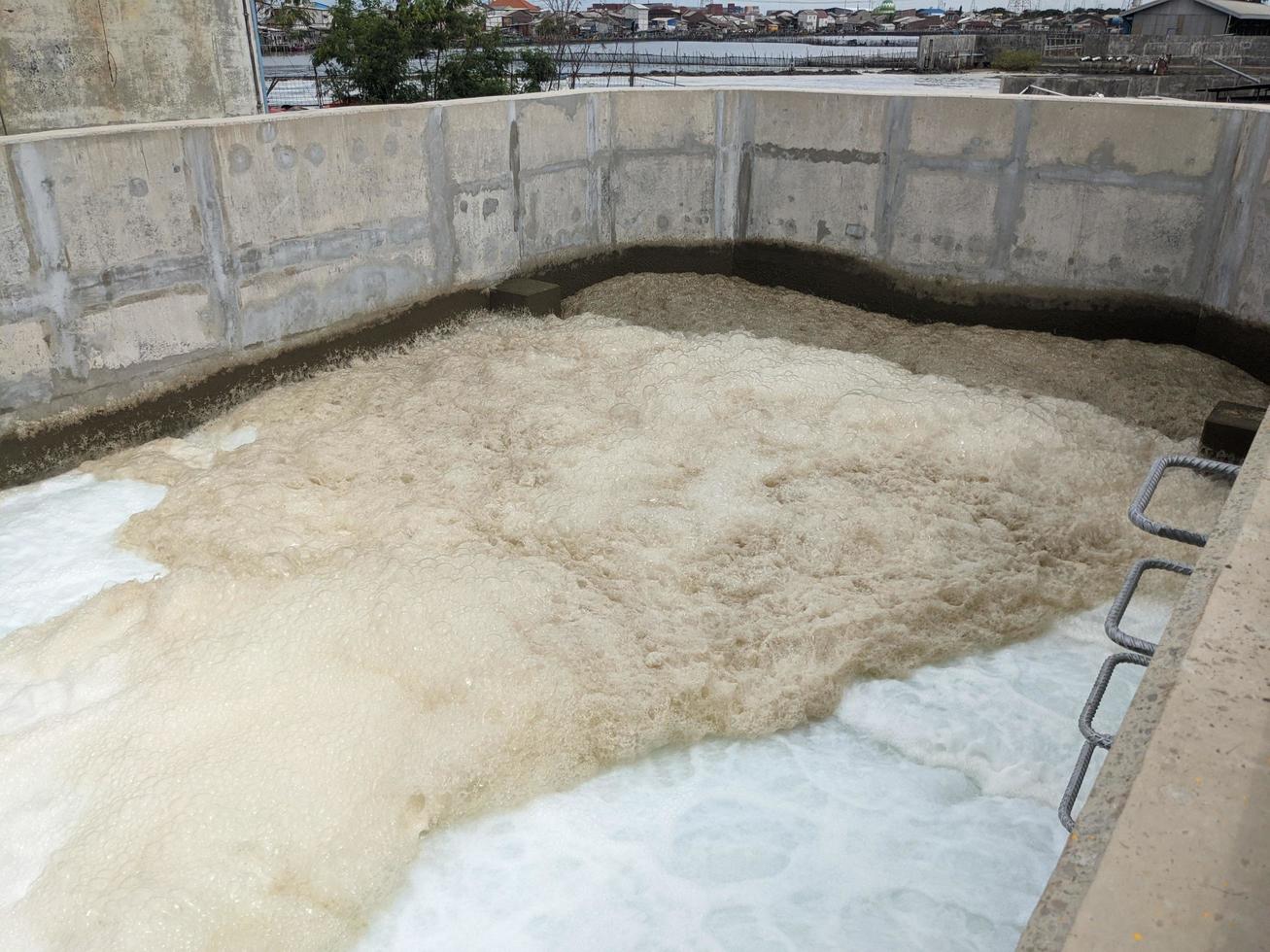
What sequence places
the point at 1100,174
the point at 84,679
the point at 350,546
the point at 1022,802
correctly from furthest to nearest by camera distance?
the point at 1100,174, the point at 350,546, the point at 84,679, the point at 1022,802

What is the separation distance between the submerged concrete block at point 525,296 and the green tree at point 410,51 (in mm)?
11378

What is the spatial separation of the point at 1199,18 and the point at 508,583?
3950 cm

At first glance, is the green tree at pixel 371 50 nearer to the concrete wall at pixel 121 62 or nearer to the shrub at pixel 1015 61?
the concrete wall at pixel 121 62

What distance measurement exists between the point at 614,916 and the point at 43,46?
611cm

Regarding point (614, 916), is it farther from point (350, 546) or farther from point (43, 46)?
point (43, 46)

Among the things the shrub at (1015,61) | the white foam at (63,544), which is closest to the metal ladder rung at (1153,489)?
the white foam at (63,544)

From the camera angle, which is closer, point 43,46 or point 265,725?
point 265,725

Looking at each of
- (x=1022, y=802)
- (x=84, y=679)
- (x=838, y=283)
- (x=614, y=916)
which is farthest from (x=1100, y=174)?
(x=84, y=679)

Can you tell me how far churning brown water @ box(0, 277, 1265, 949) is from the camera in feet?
10.4

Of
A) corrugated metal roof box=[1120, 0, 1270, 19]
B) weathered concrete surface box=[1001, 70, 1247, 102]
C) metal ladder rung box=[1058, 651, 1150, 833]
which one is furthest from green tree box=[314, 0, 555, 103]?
corrugated metal roof box=[1120, 0, 1270, 19]

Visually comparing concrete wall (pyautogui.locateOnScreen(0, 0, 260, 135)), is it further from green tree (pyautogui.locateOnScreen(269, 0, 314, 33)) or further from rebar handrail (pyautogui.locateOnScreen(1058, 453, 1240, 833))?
green tree (pyautogui.locateOnScreen(269, 0, 314, 33))

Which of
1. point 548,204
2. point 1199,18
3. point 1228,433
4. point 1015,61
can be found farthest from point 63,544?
point 1199,18

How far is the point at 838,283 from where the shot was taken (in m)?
7.84

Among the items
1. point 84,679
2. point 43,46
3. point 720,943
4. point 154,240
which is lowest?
point 720,943
